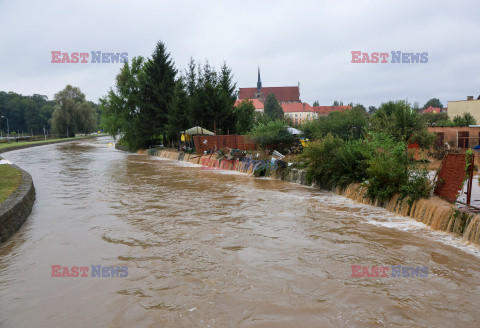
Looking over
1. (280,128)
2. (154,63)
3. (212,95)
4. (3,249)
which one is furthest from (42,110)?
(3,249)

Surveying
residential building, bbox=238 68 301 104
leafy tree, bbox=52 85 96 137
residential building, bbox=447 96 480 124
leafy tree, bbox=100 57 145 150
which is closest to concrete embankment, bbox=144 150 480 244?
leafy tree, bbox=100 57 145 150

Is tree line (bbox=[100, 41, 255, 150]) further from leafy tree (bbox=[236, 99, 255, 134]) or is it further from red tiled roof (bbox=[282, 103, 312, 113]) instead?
red tiled roof (bbox=[282, 103, 312, 113])

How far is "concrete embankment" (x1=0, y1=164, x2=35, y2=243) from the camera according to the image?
781cm

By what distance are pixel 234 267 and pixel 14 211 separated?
19.3 feet

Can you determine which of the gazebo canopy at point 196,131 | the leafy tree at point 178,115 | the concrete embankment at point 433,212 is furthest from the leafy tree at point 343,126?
the leafy tree at point 178,115

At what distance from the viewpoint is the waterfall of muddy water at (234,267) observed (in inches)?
187

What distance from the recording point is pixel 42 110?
391ft

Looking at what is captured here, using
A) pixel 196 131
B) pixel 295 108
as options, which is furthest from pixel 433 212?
pixel 295 108

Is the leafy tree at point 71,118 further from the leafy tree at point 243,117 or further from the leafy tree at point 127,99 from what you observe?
the leafy tree at point 243,117

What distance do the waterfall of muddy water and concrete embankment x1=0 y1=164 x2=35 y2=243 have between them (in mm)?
250

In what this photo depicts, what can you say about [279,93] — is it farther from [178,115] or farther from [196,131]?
[196,131]

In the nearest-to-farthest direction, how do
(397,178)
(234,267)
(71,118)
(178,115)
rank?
(234,267) < (397,178) < (178,115) < (71,118)

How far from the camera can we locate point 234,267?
6.33 m

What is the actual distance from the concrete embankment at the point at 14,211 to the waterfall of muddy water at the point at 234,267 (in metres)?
0.25
